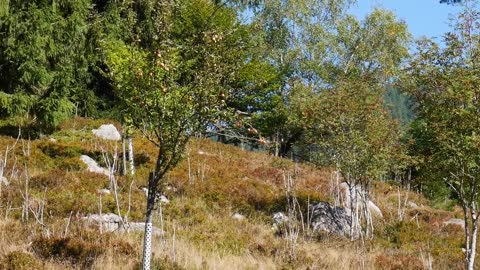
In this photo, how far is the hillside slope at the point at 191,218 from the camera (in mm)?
9031

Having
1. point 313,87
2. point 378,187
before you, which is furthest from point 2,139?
point 313,87

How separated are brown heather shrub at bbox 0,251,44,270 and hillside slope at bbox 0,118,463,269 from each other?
0.05ft

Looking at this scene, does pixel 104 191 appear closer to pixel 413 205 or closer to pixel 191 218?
pixel 191 218

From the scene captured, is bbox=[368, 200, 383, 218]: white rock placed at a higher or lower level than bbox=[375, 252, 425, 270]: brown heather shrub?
higher

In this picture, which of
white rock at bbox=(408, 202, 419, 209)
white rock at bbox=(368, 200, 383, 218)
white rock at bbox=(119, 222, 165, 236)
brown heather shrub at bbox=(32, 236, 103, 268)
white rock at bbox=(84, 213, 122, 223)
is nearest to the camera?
brown heather shrub at bbox=(32, 236, 103, 268)

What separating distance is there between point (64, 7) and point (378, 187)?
14427mm

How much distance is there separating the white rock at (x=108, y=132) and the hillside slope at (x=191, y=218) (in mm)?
391

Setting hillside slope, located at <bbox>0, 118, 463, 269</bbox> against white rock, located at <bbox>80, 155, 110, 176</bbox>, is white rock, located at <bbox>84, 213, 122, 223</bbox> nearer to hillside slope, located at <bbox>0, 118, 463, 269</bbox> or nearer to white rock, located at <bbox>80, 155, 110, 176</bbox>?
hillside slope, located at <bbox>0, 118, 463, 269</bbox>

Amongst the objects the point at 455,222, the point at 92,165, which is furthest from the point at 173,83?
the point at 455,222

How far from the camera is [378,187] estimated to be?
2414cm

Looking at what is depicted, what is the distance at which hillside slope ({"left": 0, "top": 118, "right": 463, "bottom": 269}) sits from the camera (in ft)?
29.6

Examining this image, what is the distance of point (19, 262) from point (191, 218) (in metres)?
6.43

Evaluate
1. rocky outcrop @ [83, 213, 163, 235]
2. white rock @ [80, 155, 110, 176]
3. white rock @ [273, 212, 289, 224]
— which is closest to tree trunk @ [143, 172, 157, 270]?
rocky outcrop @ [83, 213, 163, 235]

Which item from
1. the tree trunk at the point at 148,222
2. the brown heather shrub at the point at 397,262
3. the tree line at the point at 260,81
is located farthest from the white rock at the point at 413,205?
the tree trunk at the point at 148,222
